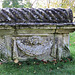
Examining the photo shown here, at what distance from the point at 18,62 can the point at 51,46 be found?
99cm

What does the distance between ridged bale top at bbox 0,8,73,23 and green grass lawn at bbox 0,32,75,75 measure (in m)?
1.10

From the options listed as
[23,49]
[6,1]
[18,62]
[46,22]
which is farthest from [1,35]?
[6,1]

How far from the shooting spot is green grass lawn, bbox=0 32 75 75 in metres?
1.99

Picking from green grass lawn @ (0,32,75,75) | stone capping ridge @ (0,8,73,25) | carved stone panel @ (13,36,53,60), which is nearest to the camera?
green grass lawn @ (0,32,75,75)

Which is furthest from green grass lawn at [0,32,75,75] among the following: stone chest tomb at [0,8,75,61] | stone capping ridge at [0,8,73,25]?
stone capping ridge at [0,8,73,25]

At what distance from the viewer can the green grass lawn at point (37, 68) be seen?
199cm

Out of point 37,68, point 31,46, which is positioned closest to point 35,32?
point 31,46

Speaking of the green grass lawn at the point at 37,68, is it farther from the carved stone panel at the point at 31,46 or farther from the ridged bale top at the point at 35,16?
the ridged bale top at the point at 35,16

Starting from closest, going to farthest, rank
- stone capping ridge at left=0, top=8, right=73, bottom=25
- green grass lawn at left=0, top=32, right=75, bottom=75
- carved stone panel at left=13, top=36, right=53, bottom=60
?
green grass lawn at left=0, top=32, right=75, bottom=75
stone capping ridge at left=0, top=8, right=73, bottom=25
carved stone panel at left=13, top=36, right=53, bottom=60

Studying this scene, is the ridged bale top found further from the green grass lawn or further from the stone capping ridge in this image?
the green grass lawn

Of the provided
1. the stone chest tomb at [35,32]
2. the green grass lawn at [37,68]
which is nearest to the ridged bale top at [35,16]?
the stone chest tomb at [35,32]

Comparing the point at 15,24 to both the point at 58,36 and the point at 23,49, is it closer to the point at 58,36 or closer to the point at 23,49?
the point at 23,49

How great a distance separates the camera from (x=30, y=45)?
236 cm

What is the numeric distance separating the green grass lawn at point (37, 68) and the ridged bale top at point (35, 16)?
110cm
